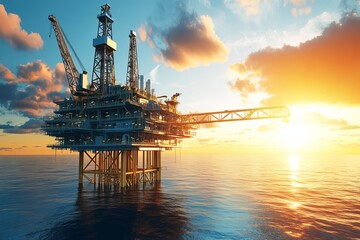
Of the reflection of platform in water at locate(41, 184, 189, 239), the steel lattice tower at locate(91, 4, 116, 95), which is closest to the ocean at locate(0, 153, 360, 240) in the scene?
the reflection of platform in water at locate(41, 184, 189, 239)

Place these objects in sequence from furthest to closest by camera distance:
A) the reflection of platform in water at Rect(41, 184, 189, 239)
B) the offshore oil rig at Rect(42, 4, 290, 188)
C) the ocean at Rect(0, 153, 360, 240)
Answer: the offshore oil rig at Rect(42, 4, 290, 188) < the ocean at Rect(0, 153, 360, 240) < the reflection of platform in water at Rect(41, 184, 189, 239)

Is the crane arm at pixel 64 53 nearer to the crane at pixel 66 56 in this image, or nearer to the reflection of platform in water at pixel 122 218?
the crane at pixel 66 56

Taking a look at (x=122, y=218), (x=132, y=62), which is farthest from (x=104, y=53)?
(x=122, y=218)

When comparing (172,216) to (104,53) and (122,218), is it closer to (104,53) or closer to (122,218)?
(122,218)

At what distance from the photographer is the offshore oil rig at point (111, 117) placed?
41.1 meters

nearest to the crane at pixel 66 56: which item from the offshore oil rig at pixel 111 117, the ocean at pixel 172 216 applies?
the offshore oil rig at pixel 111 117

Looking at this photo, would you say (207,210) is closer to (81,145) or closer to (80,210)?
(80,210)

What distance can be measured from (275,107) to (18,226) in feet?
128

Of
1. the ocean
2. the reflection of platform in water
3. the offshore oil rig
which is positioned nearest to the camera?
the reflection of platform in water

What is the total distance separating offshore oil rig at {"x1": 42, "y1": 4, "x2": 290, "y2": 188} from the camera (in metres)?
41.1

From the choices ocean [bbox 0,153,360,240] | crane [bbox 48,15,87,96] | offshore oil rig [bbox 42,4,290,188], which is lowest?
ocean [bbox 0,153,360,240]

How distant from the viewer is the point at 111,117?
42688mm

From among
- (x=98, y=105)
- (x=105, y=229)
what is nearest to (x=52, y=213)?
(x=105, y=229)

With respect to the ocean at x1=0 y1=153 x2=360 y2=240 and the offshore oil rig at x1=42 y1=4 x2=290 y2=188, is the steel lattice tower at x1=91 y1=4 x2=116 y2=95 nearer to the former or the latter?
the offshore oil rig at x1=42 y1=4 x2=290 y2=188
